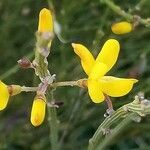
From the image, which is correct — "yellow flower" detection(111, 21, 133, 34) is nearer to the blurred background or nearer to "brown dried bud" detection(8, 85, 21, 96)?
the blurred background

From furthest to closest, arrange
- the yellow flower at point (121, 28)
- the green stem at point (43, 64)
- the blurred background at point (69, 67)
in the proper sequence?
the blurred background at point (69, 67) < the yellow flower at point (121, 28) < the green stem at point (43, 64)

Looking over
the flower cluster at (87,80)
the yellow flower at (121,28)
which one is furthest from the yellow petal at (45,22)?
the yellow flower at (121,28)

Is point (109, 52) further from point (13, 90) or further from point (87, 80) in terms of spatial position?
point (13, 90)

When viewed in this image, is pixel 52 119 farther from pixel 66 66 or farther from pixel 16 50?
pixel 16 50

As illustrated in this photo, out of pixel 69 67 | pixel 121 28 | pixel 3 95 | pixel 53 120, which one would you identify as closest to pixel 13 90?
pixel 3 95

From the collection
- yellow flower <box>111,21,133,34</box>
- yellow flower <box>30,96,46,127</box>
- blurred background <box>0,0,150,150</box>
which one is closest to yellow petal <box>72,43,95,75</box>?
yellow flower <box>30,96,46,127</box>

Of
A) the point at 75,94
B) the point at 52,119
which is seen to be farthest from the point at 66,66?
the point at 52,119

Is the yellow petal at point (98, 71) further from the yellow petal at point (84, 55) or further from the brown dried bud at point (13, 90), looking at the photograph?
the brown dried bud at point (13, 90)
